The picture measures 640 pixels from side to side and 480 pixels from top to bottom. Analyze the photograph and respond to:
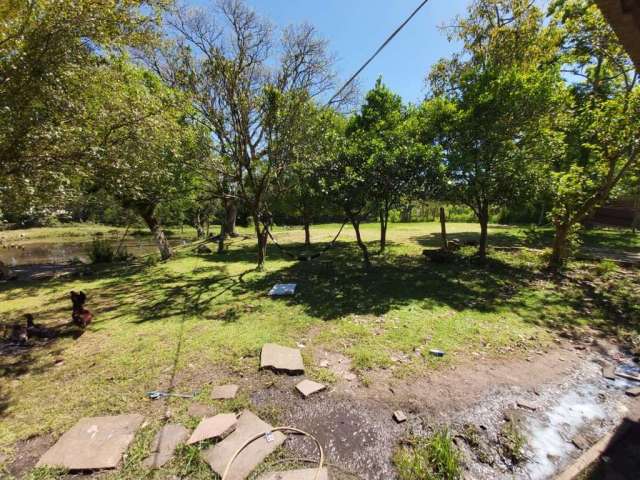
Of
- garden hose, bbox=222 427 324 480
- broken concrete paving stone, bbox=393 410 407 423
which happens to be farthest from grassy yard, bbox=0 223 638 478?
broken concrete paving stone, bbox=393 410 407 423

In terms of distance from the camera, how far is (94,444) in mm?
2729

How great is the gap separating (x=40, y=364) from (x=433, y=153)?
9.43 meters

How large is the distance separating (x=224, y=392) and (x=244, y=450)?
3.27 feet

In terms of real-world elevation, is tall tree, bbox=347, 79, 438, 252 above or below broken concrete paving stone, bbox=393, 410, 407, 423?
above

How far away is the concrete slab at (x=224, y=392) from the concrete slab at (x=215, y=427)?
338 millimetres

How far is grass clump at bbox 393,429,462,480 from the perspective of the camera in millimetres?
2404

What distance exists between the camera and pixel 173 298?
748 centimetres

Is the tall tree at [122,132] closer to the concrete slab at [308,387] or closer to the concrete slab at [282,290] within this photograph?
the concrete slab at [282,290]

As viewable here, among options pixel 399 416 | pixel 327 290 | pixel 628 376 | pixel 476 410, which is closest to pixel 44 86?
pixel 399 416

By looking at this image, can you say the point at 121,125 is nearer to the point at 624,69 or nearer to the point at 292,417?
the point at 292,417

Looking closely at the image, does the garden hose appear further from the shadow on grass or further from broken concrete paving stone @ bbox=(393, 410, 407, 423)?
the shadow on grass

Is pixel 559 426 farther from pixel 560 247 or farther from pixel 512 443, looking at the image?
pixel 560 247

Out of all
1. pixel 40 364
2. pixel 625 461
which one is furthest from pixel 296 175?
pixel 625 461

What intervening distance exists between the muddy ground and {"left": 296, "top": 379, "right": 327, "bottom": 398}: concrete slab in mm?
75
